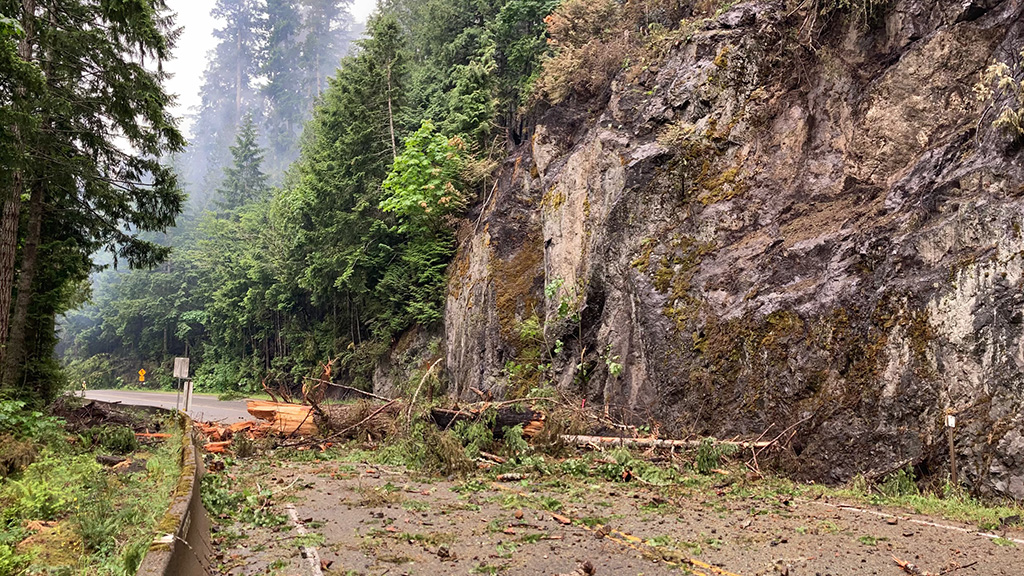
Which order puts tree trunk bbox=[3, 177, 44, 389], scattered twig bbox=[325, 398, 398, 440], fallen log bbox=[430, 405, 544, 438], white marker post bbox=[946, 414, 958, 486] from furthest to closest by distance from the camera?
1. scattered twig bbox=[325, 398, 398, 440]
2. tree trunk bbox=[3, 177, 44, 389]
3. fallen log bbox=[430, 405, 544, 438]
4. white marker post bbox=[946, 414, 958, 486]

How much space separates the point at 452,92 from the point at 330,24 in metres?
87.5

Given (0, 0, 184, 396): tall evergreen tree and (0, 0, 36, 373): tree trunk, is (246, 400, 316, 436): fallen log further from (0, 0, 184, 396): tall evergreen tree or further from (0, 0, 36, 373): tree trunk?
(0, 0, 36, 373): tree trunk

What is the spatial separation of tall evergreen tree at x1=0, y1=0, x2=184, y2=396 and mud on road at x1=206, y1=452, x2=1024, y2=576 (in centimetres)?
920

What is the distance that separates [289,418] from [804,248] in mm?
12203

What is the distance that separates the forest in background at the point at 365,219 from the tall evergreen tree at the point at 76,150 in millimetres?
4250

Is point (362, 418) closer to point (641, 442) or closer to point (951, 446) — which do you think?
point (641, 442)

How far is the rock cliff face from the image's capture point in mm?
8219

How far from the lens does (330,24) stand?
9994cm

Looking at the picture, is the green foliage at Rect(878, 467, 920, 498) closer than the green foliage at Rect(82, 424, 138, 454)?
Yes

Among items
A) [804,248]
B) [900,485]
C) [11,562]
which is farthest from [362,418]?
[900,485]

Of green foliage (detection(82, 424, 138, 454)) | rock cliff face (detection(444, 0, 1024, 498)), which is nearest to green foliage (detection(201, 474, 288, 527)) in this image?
green foliage (detection(82, 424, 138, 454))

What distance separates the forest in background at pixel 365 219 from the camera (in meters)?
23.8

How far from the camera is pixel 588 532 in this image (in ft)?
21.0

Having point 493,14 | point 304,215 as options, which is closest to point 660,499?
point 493,14
